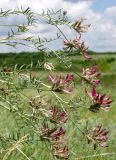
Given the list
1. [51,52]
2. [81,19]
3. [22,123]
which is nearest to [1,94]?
[22,123]

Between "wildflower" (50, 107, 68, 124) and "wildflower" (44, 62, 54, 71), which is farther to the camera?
"wildflower" (44, 62, 54, 71)

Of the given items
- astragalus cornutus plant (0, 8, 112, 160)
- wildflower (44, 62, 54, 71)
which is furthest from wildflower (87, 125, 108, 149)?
wildflower (44, 62, 54, 71)

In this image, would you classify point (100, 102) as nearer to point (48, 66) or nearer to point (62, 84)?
point (62, 84)

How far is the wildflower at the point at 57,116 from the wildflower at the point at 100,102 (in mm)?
164

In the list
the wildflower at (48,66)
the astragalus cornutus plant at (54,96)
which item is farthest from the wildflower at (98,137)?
the wildflower at (48,66)

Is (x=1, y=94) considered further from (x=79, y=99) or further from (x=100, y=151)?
(x=100, y=151)

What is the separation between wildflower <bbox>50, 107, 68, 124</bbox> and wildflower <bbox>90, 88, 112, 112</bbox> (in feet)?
0.54

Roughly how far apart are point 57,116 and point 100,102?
0.22 metres

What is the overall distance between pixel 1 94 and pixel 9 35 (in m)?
0.31

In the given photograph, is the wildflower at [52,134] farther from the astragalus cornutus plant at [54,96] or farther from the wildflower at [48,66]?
the wildflower at [48,66]

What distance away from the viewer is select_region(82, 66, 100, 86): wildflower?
6.91 feet

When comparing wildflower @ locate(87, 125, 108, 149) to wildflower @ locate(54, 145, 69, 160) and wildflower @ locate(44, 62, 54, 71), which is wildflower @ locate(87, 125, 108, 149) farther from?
wildflower @ locate(44, 62, 54, 71)

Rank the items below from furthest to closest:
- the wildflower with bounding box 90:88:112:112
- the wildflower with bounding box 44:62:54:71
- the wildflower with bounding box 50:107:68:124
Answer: the wildflower with bounding box 44:62:54:71
the wildflower with bounding box 50:107:68:124
the wildflower with bounding box 90:88:112:112

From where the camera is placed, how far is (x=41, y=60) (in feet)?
8.09
